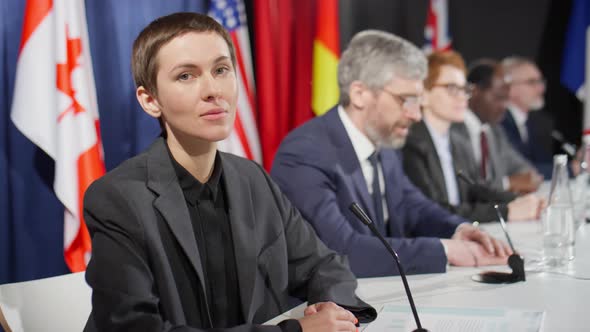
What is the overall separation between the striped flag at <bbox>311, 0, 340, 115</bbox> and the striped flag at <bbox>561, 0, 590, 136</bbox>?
3096 millimetres

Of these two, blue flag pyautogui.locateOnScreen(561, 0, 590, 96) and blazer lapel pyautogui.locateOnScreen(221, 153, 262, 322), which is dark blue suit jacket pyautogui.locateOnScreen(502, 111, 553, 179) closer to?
blue flag pyautogui.locateOnScreen(561, 0, 590, 96)

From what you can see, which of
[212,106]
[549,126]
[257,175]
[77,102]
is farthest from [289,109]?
[549,126]

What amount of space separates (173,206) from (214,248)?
0.58 feet

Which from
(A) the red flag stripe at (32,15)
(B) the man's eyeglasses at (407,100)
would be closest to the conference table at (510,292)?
(B) the man's eyeglasses at (407,100)

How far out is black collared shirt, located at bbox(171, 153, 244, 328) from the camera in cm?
155

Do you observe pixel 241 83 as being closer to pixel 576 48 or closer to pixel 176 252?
pixel 176 252

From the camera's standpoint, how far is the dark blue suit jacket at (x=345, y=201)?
1961 mm

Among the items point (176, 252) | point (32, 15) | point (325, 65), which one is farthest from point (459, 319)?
point (325, 65)

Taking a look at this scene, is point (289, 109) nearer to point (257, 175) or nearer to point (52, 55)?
point (52, 55)

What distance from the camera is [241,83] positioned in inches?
115

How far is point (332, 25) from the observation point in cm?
353

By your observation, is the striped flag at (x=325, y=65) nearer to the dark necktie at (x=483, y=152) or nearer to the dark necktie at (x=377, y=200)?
the dark necktie at (x=377, y=200)

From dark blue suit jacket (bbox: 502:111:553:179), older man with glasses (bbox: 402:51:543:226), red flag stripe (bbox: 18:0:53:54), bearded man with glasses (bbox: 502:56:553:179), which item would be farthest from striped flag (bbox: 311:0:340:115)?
dark blue suit jacket (bbox: 502:111:553:179)

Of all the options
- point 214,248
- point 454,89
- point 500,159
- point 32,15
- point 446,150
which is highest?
point 32,15
